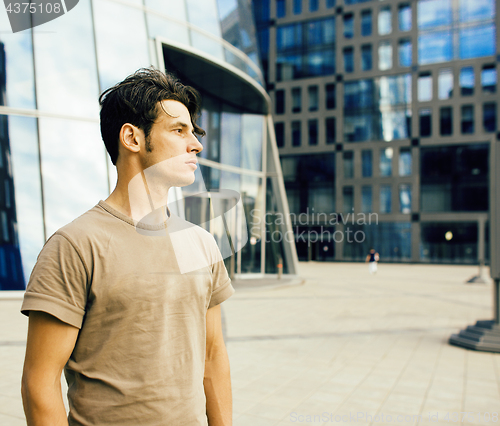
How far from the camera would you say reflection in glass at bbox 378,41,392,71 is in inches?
1591

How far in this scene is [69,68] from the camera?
11.0 metres

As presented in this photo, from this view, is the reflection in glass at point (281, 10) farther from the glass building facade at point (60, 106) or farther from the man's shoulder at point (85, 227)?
the man's shoulder at point (85, 227)

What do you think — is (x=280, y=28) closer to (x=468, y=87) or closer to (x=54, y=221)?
(x=468, y=87)

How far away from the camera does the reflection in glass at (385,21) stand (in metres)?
40.5

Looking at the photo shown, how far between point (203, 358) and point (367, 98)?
42.6 m

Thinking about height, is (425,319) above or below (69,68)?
below

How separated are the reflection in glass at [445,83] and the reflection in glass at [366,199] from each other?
429 inches

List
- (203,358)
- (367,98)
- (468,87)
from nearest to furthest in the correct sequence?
(203,358), (468,87), (367,98)

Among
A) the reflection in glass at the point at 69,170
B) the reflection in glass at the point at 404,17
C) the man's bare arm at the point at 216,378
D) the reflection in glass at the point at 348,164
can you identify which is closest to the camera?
the man's bare arm at the point at 216,378

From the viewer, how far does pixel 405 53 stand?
131ft

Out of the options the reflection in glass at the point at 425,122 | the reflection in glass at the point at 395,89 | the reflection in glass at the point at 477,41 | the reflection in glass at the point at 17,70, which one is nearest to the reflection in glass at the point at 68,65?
the reflection in glass at the point at 17,70

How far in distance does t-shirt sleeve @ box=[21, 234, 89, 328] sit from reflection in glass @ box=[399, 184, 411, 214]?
4041cm

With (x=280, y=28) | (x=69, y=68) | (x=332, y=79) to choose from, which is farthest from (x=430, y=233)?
(x=69, y=68)

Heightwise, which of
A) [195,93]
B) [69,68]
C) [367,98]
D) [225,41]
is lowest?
[195,93]
